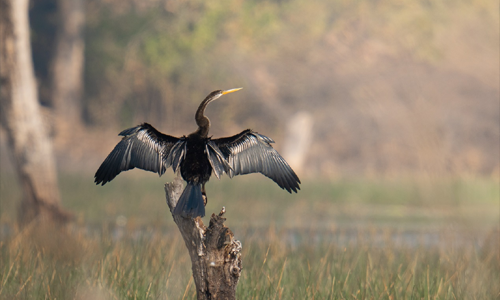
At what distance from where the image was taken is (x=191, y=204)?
4414 mm

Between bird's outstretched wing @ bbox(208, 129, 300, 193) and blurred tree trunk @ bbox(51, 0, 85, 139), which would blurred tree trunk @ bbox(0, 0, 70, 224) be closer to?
bird's outstretched wing @ bbox(208, 129, 300, 193)

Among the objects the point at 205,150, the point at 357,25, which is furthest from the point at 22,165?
the point at 357,25

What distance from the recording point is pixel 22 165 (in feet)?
42.5

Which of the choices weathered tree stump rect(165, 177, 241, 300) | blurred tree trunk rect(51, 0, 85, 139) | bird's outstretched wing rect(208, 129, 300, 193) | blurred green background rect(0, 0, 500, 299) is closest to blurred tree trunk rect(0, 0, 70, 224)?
weathered tree stump rect(165, 177, 241, 300)

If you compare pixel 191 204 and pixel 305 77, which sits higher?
pixel 305 77

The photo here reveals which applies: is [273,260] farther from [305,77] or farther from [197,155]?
[305,77]

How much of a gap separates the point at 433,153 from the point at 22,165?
719 centimetres

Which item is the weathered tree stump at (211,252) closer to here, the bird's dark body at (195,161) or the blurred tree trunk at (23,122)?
the bird's dark body at (195,161)

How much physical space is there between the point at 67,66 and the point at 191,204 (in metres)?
27.6

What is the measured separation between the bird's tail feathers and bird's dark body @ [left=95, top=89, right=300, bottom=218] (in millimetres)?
113

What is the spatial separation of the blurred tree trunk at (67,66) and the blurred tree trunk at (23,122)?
17.1 metres

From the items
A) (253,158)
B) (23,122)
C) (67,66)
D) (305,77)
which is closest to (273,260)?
(253,158)

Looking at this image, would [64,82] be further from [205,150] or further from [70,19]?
[205,150]

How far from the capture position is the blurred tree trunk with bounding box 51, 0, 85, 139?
30.0m
